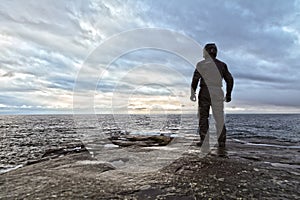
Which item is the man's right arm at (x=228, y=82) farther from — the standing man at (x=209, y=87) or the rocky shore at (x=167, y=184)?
the rocky shore at (x=167, y=184)

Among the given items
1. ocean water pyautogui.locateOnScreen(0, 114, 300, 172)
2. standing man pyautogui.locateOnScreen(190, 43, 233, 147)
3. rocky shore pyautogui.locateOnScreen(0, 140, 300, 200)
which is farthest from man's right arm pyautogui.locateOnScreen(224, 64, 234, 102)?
rocky shore pyautogui.locateOnScreen(0, 140, 300, 200)

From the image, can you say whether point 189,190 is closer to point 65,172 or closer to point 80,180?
point 80,180

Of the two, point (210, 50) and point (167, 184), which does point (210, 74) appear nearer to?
point (210, 50)

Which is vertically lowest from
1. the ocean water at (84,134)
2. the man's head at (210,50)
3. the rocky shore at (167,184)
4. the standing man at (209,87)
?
the ocean water at (84,134)

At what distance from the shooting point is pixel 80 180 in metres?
4.79

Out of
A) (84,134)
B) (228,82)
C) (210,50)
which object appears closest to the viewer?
(210,50)

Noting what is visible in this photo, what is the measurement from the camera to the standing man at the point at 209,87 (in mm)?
7215

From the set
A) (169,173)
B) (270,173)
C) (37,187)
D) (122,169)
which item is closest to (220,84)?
(270,173)

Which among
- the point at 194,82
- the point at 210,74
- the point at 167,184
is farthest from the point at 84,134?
the point at 167,184

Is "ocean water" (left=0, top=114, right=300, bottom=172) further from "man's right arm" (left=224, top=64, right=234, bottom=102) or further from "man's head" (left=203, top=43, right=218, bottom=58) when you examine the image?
"man's head" (left=203, top=43, right=218, bottom=58)

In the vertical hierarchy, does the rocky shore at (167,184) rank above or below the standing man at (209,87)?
below

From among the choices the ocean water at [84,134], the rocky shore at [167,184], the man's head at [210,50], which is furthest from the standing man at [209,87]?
the ocean water at [84,134]

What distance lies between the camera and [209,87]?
727 cm

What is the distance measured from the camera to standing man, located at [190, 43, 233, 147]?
7.21 meters
